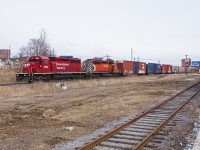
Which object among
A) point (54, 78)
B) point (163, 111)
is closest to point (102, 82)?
point (54, 78)

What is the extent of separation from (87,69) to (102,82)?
25.4 feet

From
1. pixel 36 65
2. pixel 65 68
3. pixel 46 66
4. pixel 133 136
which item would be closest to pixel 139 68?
pixel 65 68

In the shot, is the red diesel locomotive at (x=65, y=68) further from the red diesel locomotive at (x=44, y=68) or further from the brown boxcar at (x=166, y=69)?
the brown boxcar at (x=166, y=69)

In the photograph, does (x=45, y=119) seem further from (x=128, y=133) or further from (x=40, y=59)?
(x=40, y=59)

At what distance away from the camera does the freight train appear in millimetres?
35062

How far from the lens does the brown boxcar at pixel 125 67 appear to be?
187ft

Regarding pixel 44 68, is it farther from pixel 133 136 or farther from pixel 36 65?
pixel 133 136

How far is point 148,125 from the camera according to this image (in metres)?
11.6

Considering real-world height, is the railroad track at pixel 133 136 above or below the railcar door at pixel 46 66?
below

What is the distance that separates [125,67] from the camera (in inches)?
2318

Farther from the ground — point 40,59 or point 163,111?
point 40,59

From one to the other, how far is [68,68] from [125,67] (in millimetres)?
19854

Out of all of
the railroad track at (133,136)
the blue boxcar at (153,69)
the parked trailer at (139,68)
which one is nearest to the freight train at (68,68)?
the parked trailer at (139,68)

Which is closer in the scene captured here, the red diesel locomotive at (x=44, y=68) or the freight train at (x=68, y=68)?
the red diesel locomotive at (x=44, y=68)
